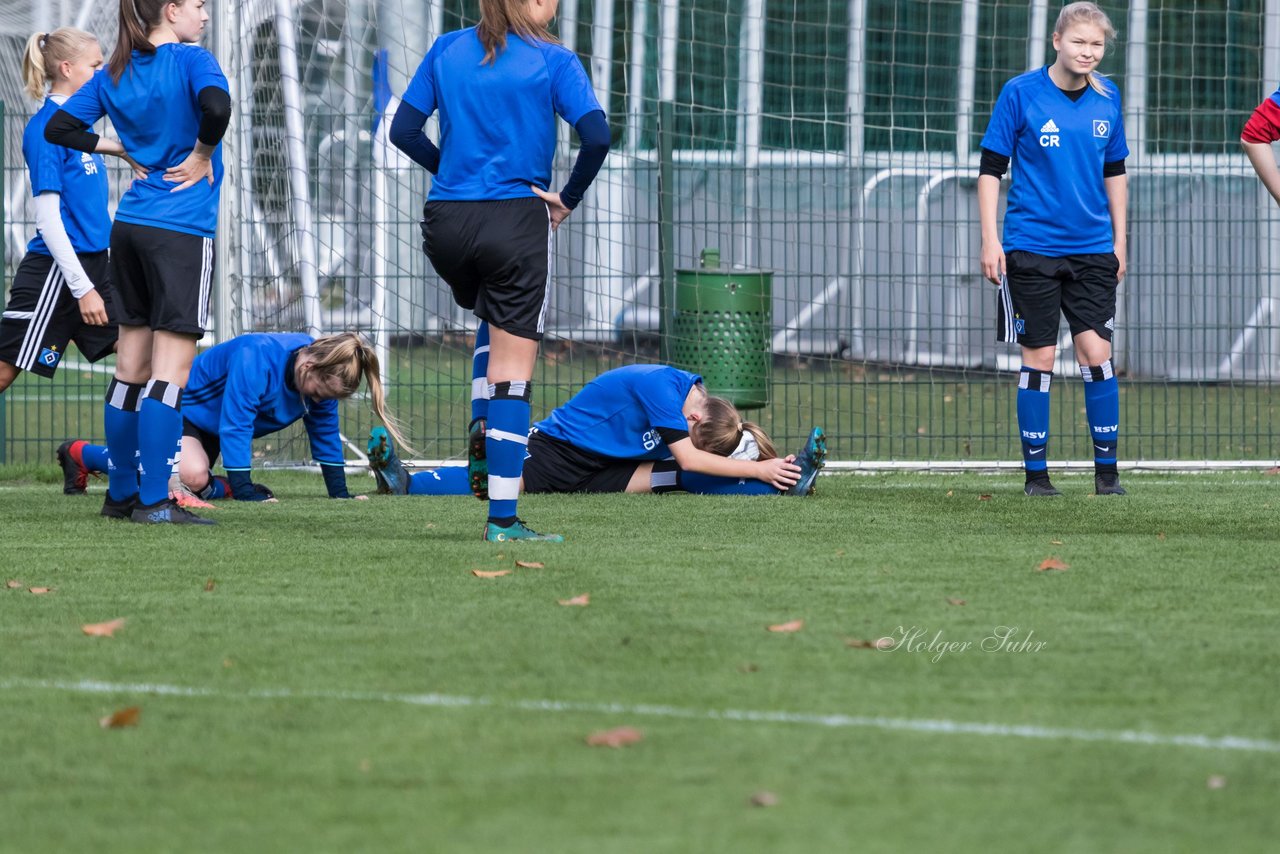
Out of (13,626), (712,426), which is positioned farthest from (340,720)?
(712,426)

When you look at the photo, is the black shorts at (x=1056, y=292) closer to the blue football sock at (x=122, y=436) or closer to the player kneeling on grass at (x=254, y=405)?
the player kneeling on grass at (x=254, y=405)

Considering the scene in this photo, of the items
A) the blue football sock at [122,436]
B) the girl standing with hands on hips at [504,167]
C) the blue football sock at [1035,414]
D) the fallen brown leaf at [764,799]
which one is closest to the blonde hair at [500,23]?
the girl standing with hands on hips at [504,167]

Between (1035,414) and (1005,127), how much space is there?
121 centimetres

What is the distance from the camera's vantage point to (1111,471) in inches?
292

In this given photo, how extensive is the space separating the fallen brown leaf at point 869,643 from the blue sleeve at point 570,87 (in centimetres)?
217

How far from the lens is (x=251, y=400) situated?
7.07 meters

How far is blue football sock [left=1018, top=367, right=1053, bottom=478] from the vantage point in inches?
289

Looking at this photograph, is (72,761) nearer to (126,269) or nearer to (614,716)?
(614,716)

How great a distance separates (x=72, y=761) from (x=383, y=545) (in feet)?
8.76

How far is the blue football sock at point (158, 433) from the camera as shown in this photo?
5977 millimetres

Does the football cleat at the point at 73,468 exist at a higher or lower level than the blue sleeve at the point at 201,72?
lower

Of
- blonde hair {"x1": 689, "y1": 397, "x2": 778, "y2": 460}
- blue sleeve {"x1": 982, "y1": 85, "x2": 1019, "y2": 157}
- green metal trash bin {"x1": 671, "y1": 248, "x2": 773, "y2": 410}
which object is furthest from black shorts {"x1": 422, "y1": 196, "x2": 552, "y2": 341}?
green metal trash bin {"x1": 671, "y1": 248, "x2": 773, "y2": 410}

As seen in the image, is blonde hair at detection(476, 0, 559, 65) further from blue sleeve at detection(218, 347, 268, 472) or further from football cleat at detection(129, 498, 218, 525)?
blue sleeve at detection(218, 347, 268, 472)

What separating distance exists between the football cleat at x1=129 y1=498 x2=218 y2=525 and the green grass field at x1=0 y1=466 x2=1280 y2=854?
12.6 inches
